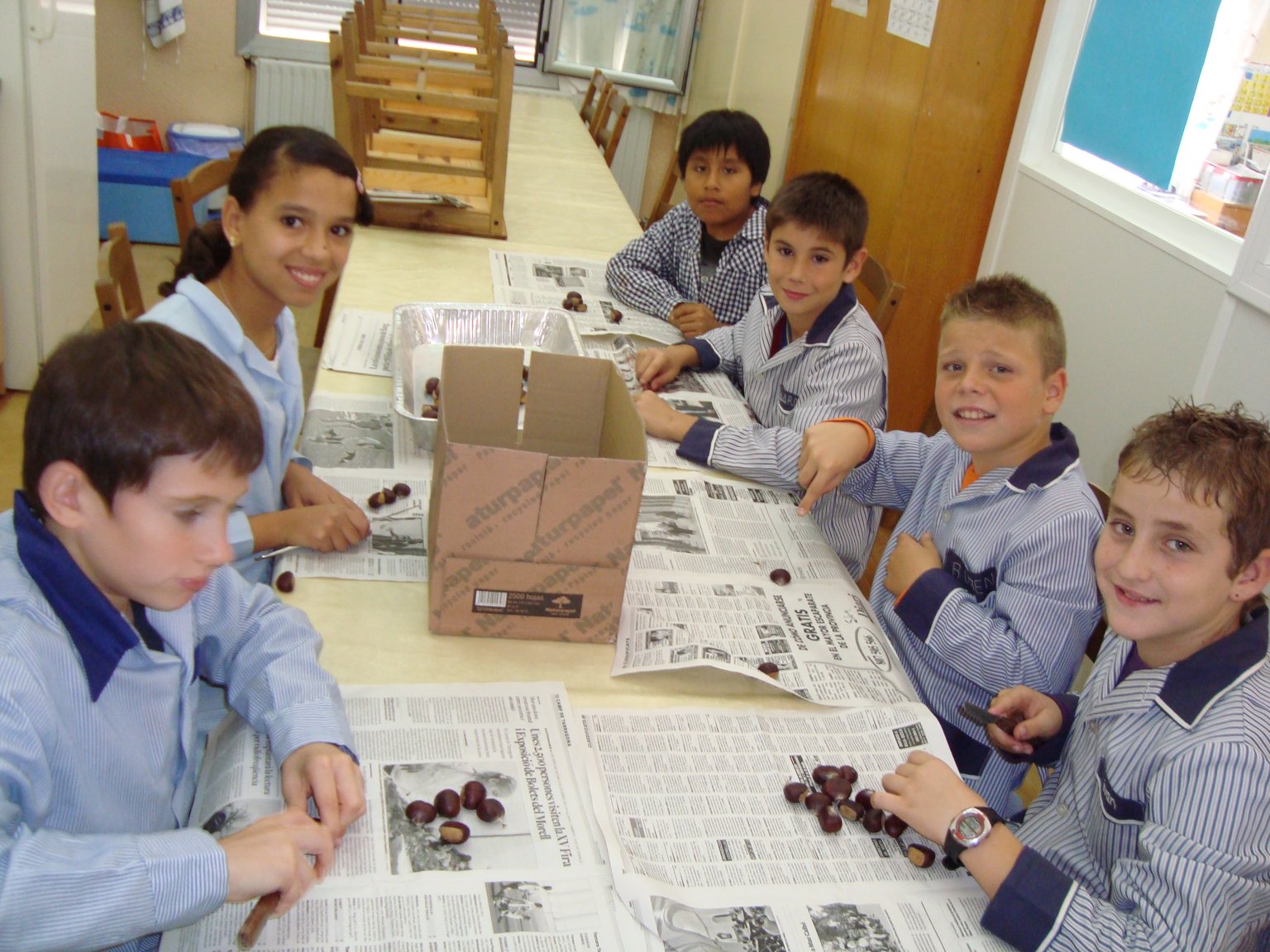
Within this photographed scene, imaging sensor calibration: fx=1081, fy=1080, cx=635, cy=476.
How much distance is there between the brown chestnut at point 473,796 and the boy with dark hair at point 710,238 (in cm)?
160

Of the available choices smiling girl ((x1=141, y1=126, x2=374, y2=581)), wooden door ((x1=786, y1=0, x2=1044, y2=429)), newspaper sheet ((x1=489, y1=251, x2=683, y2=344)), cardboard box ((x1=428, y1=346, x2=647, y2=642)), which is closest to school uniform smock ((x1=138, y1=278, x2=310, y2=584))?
smiling girl ((x1=141, y1=126, x2=374, y2=581))

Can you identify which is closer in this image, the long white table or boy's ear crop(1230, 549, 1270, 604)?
boy's ear crop(1230, 549, 1270, 604)

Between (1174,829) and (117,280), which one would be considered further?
(117,280)

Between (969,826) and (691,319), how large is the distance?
1548 millimetres

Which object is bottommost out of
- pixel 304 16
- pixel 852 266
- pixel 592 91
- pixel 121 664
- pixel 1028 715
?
pixel 1028 715

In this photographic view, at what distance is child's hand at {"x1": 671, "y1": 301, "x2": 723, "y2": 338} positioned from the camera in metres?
2.39

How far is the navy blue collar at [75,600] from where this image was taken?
87cm

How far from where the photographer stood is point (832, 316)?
1.99 meters

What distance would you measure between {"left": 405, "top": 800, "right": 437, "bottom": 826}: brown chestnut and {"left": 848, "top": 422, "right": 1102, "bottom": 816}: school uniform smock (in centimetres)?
72

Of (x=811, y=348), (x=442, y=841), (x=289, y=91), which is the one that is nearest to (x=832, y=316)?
(x=811, y=348)

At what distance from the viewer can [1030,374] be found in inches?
59.7

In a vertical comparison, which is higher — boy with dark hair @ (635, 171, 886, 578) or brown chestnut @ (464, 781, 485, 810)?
boy with dark hair @ (635, 171, 886, 578)

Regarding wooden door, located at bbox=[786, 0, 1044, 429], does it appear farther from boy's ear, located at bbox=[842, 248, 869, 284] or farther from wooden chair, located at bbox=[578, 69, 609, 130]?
wooden chair, located at bbox=[578, 69, 609, 130]

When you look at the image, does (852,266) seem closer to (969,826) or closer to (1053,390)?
(1053,390)
